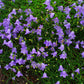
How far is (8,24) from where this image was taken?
287 cm

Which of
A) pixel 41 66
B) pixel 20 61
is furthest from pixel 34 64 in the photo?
pixel 20 61

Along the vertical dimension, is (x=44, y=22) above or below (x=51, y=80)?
above

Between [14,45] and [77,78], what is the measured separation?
1.33 metres

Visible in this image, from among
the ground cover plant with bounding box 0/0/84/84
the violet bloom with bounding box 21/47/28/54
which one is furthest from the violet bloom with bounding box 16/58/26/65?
the violet bloom with bounding box 21/47/28/54

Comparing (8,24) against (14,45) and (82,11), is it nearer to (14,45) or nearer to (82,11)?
(14,45)

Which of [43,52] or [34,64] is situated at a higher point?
[43,52]

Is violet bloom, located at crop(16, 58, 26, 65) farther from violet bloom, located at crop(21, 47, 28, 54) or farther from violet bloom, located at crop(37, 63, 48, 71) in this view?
violet bloom, located at crop(37, 63, 48, 71)

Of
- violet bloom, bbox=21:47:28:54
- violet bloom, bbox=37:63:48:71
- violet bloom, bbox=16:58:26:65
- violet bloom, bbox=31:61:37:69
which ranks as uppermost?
violet bloom, bbox=21:47:28:54

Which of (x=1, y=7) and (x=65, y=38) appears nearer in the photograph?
(x=65, y=38)

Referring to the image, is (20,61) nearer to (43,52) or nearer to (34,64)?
(34,64)

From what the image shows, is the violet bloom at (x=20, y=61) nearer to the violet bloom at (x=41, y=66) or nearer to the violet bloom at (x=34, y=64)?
the violet bloom at (x=34, y=64)

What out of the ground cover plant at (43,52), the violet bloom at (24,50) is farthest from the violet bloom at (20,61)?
the violet bloom at (24,50)

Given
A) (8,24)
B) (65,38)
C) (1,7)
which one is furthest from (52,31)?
(1,7)

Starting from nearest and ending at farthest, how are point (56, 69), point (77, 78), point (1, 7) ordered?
1. point (77, 78)
2. point (56, 69)
3. point (1, 7)
